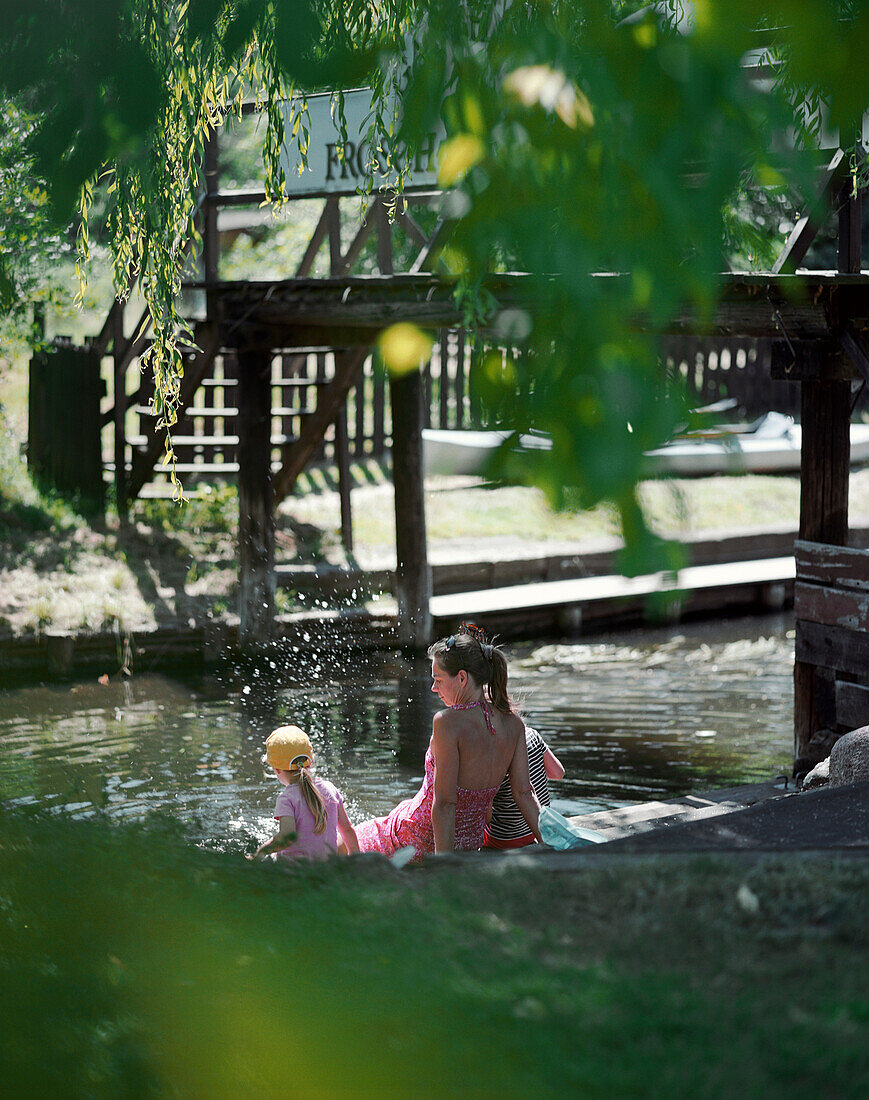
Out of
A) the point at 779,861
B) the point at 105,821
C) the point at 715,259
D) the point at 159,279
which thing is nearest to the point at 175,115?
the point at 159,279

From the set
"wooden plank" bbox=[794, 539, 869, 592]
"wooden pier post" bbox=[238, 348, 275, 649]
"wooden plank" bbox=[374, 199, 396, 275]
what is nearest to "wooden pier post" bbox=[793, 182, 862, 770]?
"wooden plank" bbox=[794, 539, 869, 592]

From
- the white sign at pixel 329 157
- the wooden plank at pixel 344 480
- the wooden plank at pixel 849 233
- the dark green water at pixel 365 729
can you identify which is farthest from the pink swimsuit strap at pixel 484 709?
the wooden plank at pixel 344 480

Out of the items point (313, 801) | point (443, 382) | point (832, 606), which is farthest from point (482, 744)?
point (443, 382)

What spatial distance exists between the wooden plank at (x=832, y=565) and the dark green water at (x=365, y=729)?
4.87ft

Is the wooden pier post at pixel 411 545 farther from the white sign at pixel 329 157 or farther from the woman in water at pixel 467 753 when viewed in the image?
the woman in water at pixel 467 753

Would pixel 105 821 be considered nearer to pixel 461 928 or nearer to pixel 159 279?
pixel 461 928

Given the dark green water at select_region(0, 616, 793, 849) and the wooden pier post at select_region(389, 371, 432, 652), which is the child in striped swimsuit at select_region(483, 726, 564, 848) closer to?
the dark green water at select_region(0, 616, 793, 849)

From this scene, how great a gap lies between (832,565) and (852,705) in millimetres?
760

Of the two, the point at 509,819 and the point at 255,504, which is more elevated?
the point at 255,504

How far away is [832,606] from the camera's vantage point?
265 inches

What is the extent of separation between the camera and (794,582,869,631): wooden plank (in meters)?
6.59

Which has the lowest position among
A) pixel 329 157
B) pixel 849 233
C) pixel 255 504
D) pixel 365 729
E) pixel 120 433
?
pixel 365 729

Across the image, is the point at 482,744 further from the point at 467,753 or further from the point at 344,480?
the point at 344,480

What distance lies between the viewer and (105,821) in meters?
2.77
